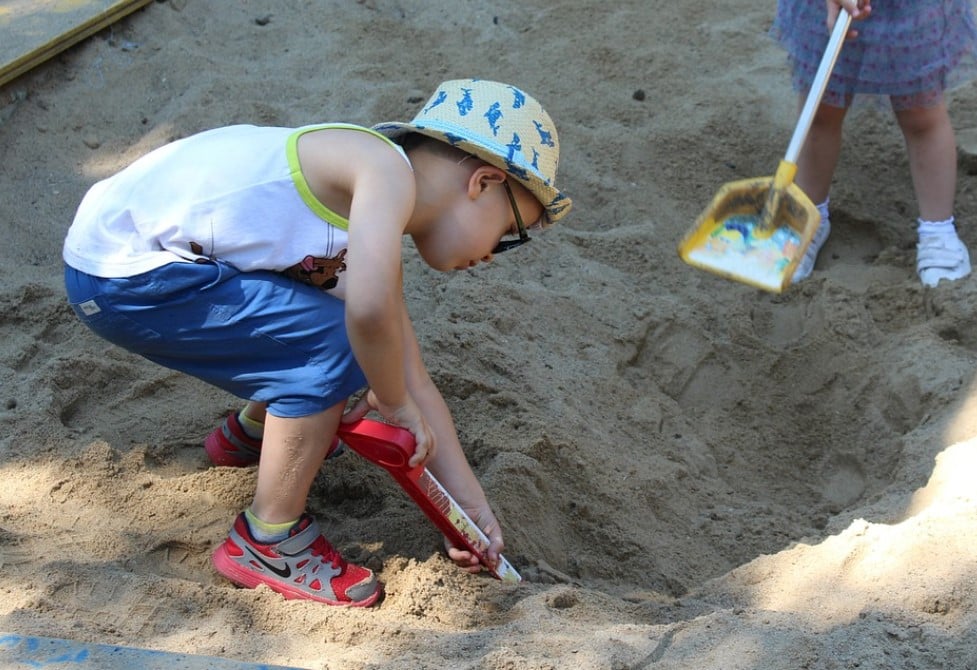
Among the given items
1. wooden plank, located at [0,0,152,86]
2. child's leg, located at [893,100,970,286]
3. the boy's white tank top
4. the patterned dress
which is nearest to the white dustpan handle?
the patterned dress

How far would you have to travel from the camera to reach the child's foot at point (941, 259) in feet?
8.93

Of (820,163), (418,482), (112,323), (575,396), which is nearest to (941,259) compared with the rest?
(820,163)

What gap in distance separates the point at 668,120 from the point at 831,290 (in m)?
0.83

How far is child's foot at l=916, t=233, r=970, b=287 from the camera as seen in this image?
2.72 meters

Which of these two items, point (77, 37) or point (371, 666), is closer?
point (371, 666)

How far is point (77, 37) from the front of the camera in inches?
133

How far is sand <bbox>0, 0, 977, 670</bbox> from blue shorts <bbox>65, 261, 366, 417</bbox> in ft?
1.08

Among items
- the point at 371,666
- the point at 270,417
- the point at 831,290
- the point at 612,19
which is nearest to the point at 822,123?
the point at 831,290

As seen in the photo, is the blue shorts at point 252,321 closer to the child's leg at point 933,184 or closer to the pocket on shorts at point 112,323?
the pocket on shorts at point 112,323

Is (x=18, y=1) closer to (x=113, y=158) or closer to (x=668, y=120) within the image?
(x=113, y=158)

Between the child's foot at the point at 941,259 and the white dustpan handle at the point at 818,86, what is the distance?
0.52 metres

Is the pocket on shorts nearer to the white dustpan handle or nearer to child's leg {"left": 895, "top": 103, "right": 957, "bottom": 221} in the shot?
the white dustpan handle

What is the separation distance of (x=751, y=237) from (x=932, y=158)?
0.63 m

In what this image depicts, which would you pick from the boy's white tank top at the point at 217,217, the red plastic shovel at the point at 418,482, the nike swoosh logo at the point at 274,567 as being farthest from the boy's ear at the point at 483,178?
the nike swoosh logo at the point at 274,567
